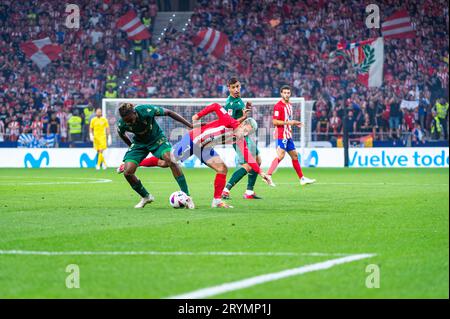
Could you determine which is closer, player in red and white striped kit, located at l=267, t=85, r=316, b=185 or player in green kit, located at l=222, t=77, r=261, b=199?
player in green kit, located at l=222, t=77, r=261, b=199

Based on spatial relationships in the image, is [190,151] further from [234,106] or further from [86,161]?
[86,161]

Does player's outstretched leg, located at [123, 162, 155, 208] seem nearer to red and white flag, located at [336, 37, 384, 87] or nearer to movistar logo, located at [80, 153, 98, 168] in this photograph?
movistar logo, located at [80, 153, 98, 168]

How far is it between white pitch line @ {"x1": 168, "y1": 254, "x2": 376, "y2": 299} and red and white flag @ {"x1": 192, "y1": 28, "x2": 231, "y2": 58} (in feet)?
115

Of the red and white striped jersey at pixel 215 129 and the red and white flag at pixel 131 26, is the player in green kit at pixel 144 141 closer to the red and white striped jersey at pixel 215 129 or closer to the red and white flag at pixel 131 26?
the red and white striped jersey at pixel 215 129

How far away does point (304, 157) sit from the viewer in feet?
108

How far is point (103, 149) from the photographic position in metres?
31.7

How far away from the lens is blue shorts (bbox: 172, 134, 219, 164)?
1478 centimetres

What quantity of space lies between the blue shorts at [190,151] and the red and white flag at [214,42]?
27.7 m

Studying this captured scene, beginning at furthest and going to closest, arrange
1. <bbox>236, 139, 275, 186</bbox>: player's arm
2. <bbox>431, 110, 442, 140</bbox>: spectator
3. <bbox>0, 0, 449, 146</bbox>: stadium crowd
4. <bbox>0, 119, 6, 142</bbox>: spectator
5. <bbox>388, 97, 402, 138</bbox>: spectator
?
<bbox>0, 0, 449, 146</bbox>: stadium crowd
<bbox>0, 119, 6, 142</bbox>: spectator
<bbox>388, 97, 402, 138</bbox>: spectator
<bbox>431, 110, 442, 140</bbox>: spectator
<bbox>236, 139, 275, 186</bbox>: player's arm

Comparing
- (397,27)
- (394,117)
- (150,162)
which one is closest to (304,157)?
(394,117)

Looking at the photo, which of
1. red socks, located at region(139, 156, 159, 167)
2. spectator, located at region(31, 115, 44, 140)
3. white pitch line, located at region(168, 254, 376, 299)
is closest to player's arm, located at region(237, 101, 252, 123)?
red socks, located at region(139, 156, 159, 167)

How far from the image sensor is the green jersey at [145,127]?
1392 cm

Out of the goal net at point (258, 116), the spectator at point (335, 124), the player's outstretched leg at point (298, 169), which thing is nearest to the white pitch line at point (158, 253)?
the player's outstretched leg at point (298, 169)

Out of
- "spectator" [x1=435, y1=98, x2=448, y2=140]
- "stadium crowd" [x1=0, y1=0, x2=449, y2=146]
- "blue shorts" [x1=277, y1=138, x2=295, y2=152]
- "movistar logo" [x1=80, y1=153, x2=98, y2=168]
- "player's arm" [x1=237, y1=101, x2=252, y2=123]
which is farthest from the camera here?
"stadium crowd" [x1=0, y1=0, x2=449, y2=146]
